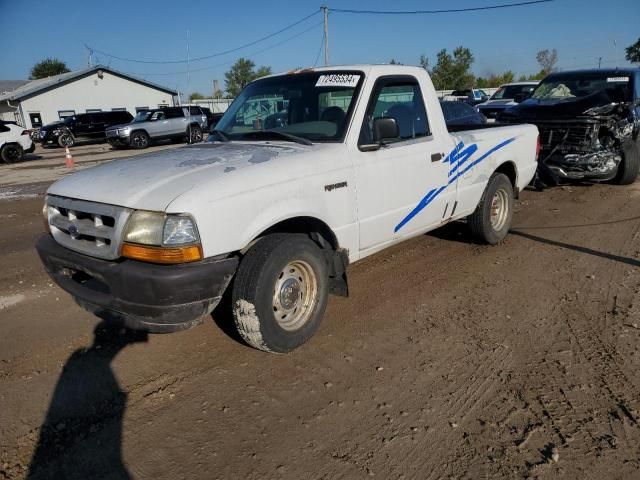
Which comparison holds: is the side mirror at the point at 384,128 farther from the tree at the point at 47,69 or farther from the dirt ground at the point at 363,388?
the tree at the point at 47,69

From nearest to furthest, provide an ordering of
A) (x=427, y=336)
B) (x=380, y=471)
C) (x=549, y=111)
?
(x=380, y=471), (x=427, y=336), (x=549, y=111)

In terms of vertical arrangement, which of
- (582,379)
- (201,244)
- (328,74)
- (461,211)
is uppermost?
(328,74)

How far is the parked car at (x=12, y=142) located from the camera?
17500 mm

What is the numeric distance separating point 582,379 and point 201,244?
2.46 m

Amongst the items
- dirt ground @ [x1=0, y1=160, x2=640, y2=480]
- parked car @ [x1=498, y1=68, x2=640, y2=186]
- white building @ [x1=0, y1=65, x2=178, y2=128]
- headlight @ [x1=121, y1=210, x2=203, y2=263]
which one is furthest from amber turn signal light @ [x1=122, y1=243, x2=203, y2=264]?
white building @ [x1=0, y1=65, x2=178, y2=128]

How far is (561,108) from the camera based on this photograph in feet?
28.1

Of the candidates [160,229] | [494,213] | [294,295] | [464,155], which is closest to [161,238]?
[160,229]

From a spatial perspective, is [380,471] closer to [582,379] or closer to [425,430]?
[425,430]

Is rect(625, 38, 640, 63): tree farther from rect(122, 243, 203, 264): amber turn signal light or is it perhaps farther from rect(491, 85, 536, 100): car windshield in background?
rect(122, 243, 203, 264): amber turn signal light

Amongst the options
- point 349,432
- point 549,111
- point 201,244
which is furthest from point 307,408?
point 549,111

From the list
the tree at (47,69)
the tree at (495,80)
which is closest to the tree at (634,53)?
the tree at (495,80)

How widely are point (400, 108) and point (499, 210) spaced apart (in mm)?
2203

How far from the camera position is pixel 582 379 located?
2.93 meters

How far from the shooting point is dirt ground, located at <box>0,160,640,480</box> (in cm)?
235
